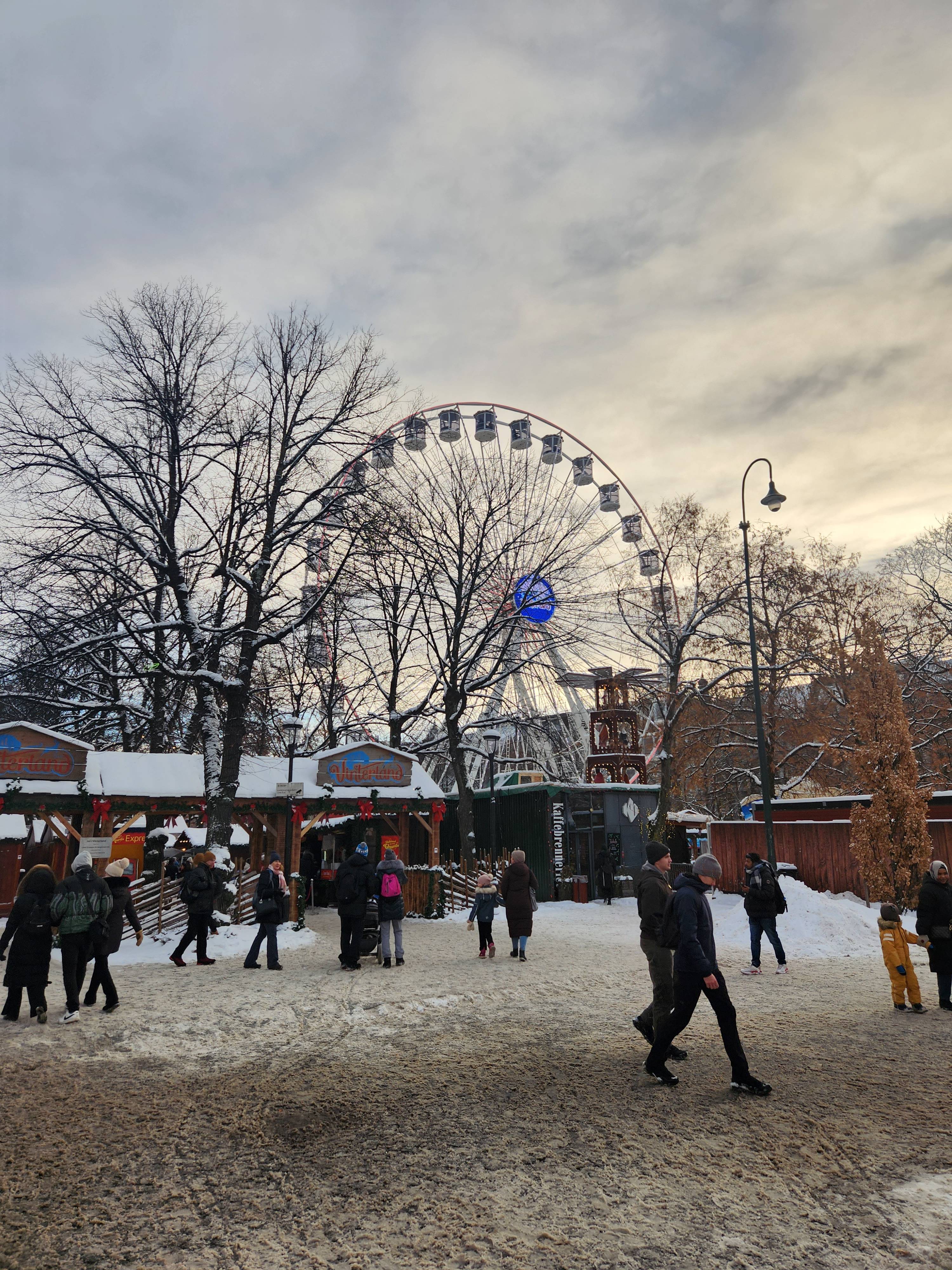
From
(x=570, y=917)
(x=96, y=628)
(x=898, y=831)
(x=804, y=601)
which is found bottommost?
(x=570, y=917)

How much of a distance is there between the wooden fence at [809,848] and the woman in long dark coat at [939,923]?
31.9ft

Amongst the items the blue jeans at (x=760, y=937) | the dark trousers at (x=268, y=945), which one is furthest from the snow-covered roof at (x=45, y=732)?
the blue jeans at (x=760, y=937)

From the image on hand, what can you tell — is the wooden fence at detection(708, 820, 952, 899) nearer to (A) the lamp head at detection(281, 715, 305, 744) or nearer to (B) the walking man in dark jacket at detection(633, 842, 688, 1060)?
(A) the lamp head at detection(281, 715, 305, 744)

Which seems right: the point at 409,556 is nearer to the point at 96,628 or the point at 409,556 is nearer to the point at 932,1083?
the point at 96,628

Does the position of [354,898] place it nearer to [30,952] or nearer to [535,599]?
[30,952]

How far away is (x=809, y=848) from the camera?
65.3 ft

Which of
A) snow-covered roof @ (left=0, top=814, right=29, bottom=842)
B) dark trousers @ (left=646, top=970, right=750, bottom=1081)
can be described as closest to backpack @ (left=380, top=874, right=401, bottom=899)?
dark trousers @ (left=646, top=970, right=750, bottom=1081)

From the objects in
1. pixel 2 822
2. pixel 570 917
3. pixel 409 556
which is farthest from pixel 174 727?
pixel 570 917

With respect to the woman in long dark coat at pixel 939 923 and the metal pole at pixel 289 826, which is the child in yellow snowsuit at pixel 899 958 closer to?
the woman in long dark coat at pixel 939 923

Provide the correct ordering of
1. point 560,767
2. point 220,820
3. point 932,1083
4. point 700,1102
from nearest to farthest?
point 700,1102 → point 932,1083 → point 220,820 → point 560,767

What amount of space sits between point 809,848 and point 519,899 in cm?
1162

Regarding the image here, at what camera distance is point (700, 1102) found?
5078 millimetres

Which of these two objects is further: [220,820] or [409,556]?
[409,556]

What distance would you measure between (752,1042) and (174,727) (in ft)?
68.0
